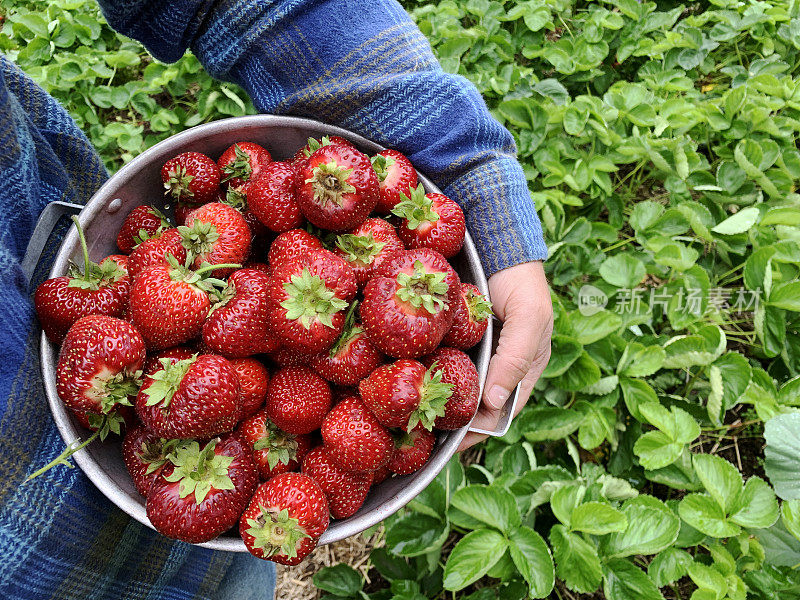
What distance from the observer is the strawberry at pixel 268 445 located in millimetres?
879

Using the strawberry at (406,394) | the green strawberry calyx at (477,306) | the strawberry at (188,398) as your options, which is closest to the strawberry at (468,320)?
the green strawberry calyx at (477,306)

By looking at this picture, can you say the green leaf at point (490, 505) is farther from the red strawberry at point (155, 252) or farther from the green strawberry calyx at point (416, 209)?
the red strawberry at point (155, 252)

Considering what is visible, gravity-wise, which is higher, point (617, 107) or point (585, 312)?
point (617, 107)

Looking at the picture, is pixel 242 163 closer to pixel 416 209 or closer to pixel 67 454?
pixel 416 209

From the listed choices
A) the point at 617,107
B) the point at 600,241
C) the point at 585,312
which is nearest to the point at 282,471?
the point at 585,312

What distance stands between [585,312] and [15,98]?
4.42 ft

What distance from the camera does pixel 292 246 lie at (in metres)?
0.89

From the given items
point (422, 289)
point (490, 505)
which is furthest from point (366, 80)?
point (490, 505)

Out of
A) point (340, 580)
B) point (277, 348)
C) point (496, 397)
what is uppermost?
point (277, 348)

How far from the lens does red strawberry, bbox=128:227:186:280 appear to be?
89 cm

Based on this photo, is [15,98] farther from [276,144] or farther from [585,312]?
[585,312]

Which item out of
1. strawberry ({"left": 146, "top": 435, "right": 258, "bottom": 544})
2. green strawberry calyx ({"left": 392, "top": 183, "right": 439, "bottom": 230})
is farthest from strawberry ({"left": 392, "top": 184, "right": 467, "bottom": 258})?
strawberry ({"left": 146, "top": 435, "right": 258, "bottom": 544})

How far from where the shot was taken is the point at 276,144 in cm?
108

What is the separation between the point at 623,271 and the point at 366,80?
0.93 meters
